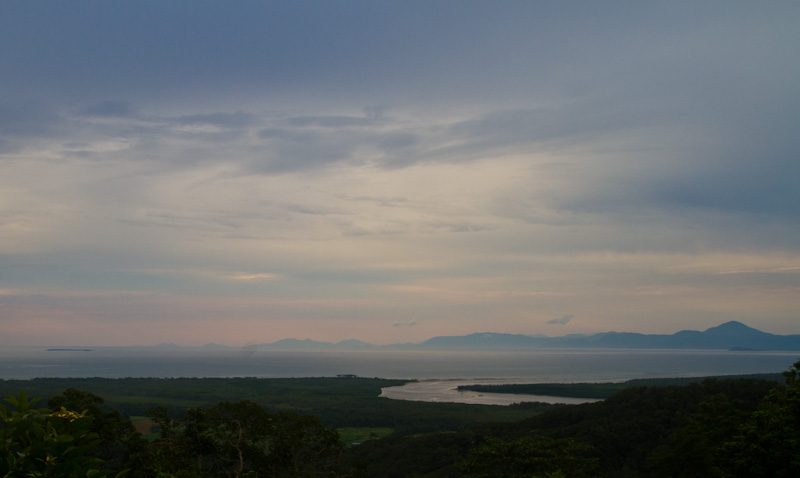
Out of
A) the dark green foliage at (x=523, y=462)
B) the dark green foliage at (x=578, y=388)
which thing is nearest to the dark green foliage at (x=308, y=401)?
the dark green foliage at (x=578, y=388)

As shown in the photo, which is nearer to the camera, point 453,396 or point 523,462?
point 523,462

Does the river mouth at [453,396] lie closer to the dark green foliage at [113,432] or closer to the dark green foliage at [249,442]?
the dark green foliage at [249,442]

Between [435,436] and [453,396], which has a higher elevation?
[435,436]

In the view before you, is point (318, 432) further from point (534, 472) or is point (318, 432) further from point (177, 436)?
point (534, 472)

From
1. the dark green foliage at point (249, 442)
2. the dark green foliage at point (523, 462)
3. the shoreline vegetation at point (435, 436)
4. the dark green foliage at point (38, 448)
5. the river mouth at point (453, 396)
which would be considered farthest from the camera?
the river mouth at point (453, 396)

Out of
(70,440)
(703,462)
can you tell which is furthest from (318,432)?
(70,440)

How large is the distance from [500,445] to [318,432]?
22.3 feet

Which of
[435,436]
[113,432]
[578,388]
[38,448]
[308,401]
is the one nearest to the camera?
[38,448]

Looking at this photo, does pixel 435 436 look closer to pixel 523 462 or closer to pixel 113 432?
pixel 523 462

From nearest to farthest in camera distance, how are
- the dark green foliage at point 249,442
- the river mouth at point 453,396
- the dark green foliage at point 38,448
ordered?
the dark green foliage at point 38,448 → the dark green foliage at point 249,442 → the river mouth at point 453,396

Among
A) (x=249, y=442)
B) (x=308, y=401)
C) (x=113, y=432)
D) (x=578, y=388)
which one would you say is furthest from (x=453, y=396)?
(x=113, y=432)

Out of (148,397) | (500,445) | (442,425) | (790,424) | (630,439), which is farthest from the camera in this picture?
(148,397)

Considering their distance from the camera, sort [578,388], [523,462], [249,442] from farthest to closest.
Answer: [578,388] → [249,442] → [523,462]

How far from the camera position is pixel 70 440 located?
4.73 metres
